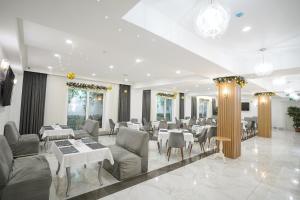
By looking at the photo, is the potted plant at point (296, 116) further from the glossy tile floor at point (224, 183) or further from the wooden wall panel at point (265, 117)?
the glossy tile floor at point (224, 183)

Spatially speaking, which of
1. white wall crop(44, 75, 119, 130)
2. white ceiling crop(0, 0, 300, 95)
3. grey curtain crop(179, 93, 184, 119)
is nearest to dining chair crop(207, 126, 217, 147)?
white ceiling crop(0, 0, 300, 95)

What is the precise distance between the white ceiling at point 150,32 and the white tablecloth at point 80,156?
2.09m

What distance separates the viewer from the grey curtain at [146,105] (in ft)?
34.5

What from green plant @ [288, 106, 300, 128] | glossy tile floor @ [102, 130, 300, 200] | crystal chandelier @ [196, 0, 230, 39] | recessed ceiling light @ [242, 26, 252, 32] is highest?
recessed ceiling light @ [242, 26, 252, 32]

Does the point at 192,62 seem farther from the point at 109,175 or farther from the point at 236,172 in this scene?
the point at 109,175

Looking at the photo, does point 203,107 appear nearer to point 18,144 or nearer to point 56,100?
point 56,100

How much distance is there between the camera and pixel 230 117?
16.5 feet

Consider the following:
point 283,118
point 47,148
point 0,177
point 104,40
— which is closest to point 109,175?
point 0,177

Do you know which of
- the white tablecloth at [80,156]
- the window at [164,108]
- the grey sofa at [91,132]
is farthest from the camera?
the window at [164,108]

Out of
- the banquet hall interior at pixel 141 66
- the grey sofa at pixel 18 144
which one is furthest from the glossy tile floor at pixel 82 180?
the grey sofa at pixel 18 144

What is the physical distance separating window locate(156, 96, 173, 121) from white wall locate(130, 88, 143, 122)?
6.38 feet

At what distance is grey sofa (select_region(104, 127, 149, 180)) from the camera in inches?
128

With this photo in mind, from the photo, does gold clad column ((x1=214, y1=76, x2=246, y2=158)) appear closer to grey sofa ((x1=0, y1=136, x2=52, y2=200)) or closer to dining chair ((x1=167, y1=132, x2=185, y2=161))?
dining chair ((x1=167, y1=132, x2=185, y2=161))

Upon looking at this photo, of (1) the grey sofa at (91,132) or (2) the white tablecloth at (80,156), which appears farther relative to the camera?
(1) the grey sofa at (91,132)
